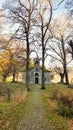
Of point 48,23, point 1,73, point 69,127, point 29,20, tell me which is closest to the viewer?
point 69,127

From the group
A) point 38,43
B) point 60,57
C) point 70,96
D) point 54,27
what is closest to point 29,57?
point 38,43

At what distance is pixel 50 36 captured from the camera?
53.8m

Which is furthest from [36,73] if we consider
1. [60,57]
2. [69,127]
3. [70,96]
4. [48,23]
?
[69,127]

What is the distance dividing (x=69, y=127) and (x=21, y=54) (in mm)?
36676

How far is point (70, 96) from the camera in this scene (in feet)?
69.6

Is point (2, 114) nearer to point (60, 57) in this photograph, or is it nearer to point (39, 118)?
point (39, 118)

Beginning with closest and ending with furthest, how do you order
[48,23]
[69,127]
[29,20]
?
[69,127] → [29,20] → [48,23]

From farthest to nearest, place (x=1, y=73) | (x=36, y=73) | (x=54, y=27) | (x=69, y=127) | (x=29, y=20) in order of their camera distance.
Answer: (x=36, y=73) → (x=1, y=73) → (x=54, y=27) → (x=29, y=20) → (x=69, y=127)

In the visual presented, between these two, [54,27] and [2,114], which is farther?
[54,27]

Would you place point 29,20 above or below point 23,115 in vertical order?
above

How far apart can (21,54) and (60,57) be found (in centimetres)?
1647

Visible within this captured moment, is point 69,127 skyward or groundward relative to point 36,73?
groundward

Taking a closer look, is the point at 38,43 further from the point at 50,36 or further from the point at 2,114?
the point at 2,114

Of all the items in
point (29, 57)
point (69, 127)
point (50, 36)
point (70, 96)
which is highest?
point (50, 36)
